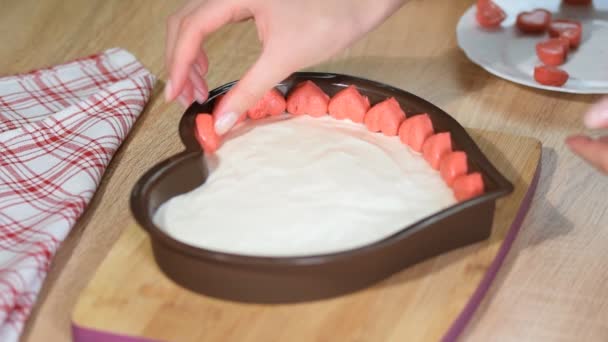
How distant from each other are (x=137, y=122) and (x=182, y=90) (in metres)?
0.28

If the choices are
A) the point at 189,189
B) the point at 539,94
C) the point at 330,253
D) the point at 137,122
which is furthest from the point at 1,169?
the point at 539,94

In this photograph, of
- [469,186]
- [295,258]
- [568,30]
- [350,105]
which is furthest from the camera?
[568,30]

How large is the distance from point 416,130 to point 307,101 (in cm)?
19

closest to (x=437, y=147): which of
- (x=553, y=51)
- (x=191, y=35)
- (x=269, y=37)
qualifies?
(x=269, y=37)

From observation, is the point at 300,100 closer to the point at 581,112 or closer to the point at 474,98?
the point at 474,98

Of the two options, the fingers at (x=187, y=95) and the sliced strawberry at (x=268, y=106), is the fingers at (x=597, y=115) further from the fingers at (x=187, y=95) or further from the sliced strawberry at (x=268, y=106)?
the fingers at (x=187, y=95)

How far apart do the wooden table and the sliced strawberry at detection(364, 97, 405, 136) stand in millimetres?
243

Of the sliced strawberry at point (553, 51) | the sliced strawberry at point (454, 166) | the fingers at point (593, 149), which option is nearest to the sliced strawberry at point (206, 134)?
the sliced strawberry at point (454, 166)

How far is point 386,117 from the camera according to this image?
134cm

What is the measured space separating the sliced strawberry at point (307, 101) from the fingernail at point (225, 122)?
0.43ft

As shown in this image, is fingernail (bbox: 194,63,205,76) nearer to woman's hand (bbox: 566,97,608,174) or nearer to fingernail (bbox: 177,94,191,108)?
fingernail (bbox: 177,94,191,108)

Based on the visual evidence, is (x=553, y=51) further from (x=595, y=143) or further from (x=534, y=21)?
(x=595, y=143)

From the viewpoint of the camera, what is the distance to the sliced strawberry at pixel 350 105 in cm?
137

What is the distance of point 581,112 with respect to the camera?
1.61 m
